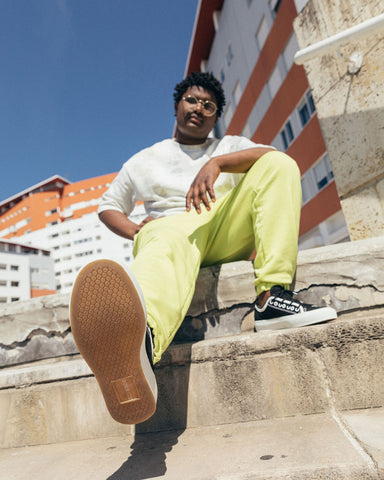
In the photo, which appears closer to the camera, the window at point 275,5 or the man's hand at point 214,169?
the man's hand at point 214,169

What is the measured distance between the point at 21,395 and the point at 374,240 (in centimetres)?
175

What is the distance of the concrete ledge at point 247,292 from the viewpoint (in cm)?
165

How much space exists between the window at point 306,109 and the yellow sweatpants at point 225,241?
12843mm

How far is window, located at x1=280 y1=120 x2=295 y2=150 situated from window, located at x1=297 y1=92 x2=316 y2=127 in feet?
3.00

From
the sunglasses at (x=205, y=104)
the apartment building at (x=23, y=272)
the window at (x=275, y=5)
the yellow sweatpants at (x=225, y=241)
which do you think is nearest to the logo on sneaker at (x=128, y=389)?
the yellow sweatpants at (x=225, y=241)

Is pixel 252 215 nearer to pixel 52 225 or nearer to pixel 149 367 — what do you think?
pixel 149 367

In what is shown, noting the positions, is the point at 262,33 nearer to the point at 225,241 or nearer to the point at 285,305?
the point at 225,241

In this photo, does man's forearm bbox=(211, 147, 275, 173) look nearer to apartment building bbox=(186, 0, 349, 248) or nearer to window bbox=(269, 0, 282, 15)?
apartment building bbox=(186, 0, 349, 248)

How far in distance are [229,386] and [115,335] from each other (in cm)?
59

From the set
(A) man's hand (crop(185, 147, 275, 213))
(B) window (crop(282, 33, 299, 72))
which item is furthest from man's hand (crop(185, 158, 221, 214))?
(B) window (crop(282, 33, 299, 72))

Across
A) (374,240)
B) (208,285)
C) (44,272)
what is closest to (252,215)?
(208,285)

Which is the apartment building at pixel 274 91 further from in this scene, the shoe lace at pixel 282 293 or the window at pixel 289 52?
the shoe lace at pixel 282 293

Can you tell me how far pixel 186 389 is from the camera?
1.39 meters

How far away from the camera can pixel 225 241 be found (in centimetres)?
180
